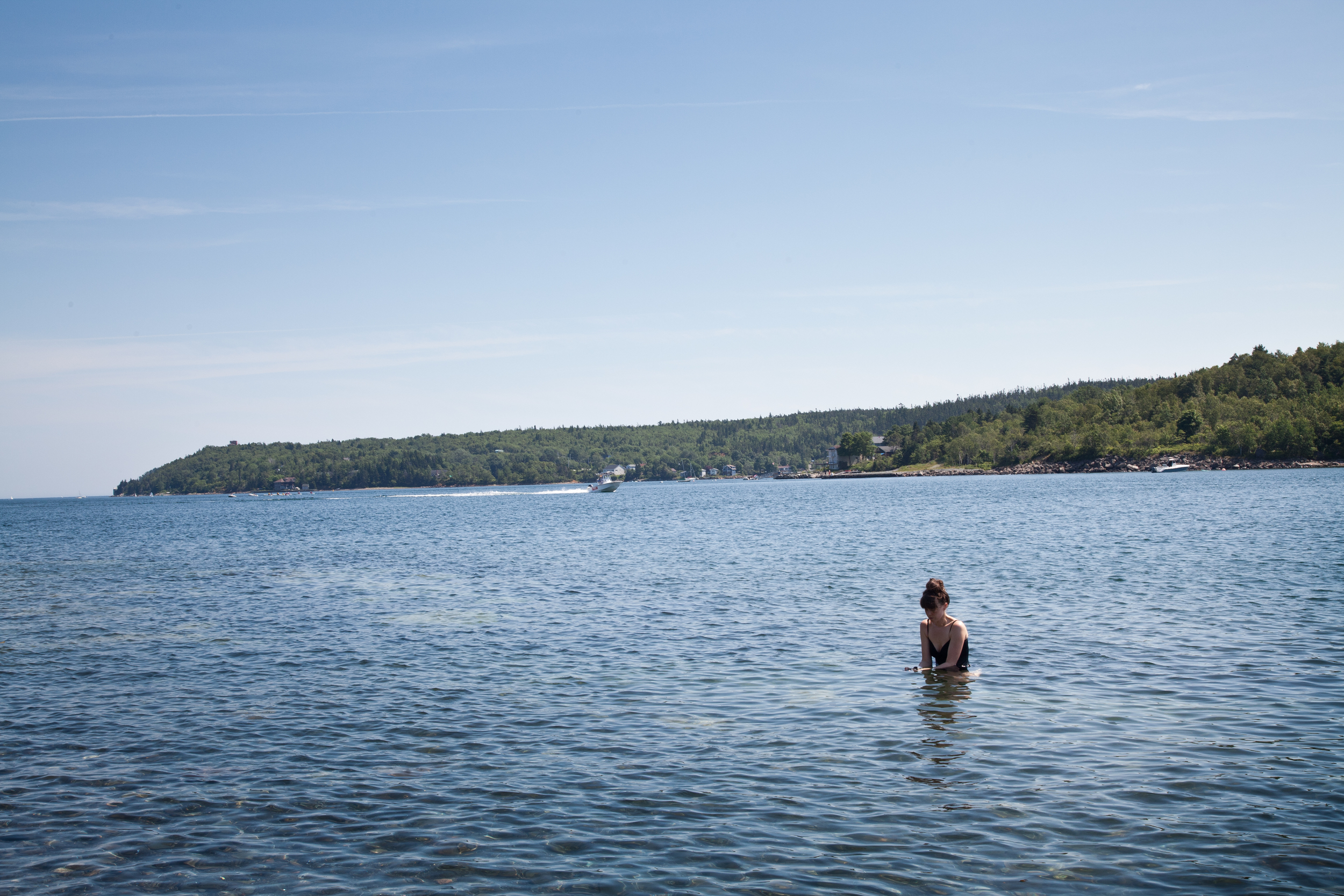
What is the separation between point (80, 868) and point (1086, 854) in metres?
12.2

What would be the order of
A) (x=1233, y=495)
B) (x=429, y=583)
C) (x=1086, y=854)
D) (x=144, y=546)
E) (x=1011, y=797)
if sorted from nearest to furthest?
(x=1086, y=854) → (x=1011, y=797) → (x=429, y=583) → (x=144, y=546) → (x=1233, y=495)

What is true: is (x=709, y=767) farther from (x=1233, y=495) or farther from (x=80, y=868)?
(x=1233, y=495)

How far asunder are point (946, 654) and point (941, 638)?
361mm

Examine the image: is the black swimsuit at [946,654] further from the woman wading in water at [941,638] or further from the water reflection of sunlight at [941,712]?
the water reflection of sunlight at [941,712]

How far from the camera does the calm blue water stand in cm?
1055

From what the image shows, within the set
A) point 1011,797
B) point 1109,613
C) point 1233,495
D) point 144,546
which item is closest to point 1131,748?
point 1011,797

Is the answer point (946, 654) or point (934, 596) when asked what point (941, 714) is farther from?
point (946, 654)

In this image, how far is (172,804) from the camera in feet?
43.2

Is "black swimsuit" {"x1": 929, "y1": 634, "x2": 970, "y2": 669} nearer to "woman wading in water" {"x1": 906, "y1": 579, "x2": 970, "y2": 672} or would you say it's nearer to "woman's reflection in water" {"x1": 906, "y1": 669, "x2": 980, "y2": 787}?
"woman wading in water" {"x1": 906, "y1": 579, "x2": 970, "y2": 672}

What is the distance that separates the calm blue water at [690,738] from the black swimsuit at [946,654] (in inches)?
20.0

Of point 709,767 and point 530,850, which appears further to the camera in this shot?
point 709,767

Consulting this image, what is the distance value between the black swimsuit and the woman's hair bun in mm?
862

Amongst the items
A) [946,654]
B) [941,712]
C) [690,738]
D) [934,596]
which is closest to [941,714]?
[941,712]

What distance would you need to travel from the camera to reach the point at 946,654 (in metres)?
19.4
